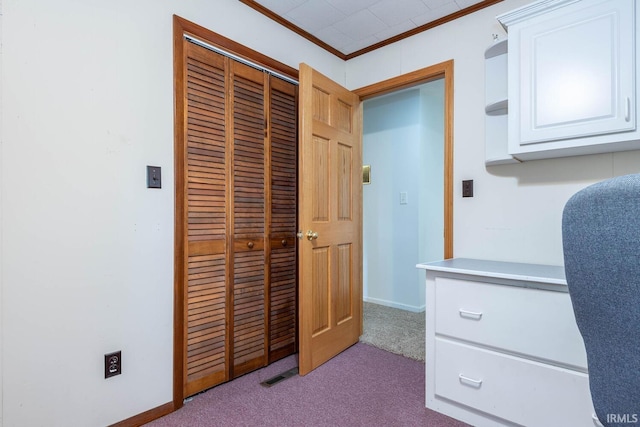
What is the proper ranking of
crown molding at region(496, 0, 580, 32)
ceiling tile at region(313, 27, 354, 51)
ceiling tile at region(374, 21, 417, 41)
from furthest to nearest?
ceiling tile at region(313, 27, 354, 51) < ceiling tile at region(374, 21, 417, 41) < crown molding at region(496, 0, 580, 32)

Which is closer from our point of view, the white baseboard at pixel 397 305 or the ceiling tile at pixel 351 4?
the ceiling tile at pixel 351 4

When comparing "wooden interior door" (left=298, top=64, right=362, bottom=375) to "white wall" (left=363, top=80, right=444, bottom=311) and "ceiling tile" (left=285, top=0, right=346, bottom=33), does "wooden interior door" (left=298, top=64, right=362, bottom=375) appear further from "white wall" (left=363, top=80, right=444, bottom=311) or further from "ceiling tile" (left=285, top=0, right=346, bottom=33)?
"white wall" (left=363, top=80, right=444, bottom=311)

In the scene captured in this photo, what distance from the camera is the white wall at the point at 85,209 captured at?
127 centimetres

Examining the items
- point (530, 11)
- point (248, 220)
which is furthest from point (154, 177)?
point (530, 11)

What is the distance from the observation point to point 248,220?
2047mm

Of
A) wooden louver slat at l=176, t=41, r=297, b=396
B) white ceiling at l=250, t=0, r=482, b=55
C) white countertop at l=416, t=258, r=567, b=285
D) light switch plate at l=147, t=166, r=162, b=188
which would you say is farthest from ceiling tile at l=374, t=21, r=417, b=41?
light switch plate at l=147, t=166, r=162, b=188

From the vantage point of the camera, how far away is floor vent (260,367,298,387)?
1939 mm

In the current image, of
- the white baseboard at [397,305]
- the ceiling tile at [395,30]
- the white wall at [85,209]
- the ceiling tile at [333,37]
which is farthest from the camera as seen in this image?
the white baseboard at [397,305]

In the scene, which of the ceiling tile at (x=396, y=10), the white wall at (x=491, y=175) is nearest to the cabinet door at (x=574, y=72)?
the white wall at (x=491, y=175)

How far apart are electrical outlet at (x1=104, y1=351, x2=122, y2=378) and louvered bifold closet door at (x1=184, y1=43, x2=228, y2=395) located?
1.08 ft

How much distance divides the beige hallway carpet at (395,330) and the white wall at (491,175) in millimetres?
865

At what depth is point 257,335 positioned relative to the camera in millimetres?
A: 2105

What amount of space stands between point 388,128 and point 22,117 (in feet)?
10.2

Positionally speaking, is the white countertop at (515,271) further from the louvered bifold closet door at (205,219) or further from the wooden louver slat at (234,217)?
the louvered bifold closet door at (205,219)
